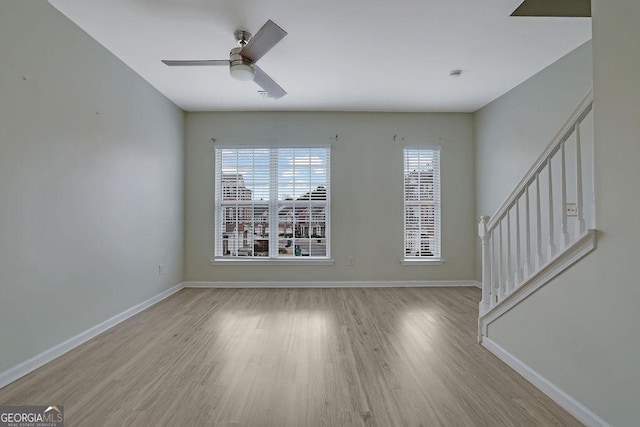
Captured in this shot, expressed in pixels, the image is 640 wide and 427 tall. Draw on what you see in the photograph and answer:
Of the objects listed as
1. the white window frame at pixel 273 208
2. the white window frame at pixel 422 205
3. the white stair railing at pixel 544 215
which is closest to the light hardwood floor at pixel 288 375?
the white stair railing at pixel 544 215

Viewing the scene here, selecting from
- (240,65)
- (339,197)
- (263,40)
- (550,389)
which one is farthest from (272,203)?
(550,389)

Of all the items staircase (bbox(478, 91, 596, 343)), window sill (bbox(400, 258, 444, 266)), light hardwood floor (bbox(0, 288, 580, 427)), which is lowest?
light hardwood floor (bbox(0, 288, 580, 427))

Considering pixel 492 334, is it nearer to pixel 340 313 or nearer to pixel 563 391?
pixel 563 391

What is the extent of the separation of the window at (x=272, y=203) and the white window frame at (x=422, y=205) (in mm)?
1298

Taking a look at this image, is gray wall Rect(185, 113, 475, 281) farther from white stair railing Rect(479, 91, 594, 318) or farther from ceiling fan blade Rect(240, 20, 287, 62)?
ceiling fan blade Rect(240, 20, 287, 62)

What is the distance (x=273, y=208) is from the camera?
180 inches

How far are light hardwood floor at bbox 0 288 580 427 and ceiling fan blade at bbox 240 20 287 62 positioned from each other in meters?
2.52

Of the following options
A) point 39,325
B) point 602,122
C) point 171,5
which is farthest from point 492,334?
point 171,5

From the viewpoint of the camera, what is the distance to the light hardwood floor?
163cm

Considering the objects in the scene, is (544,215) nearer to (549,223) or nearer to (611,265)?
(549,223)

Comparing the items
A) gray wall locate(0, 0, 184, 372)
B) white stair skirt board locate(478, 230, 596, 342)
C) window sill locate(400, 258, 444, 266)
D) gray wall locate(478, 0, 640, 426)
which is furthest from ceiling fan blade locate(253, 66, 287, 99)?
window sill locate(400, 258, 444, 266)

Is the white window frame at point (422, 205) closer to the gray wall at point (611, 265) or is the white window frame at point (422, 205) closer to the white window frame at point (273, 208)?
the white window frame at point (273, 208)

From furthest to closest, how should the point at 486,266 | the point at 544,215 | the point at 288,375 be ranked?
the point at 544,215 < the point at 486,266 < the point at 288,375

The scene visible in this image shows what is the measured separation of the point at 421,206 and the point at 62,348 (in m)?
4.61
